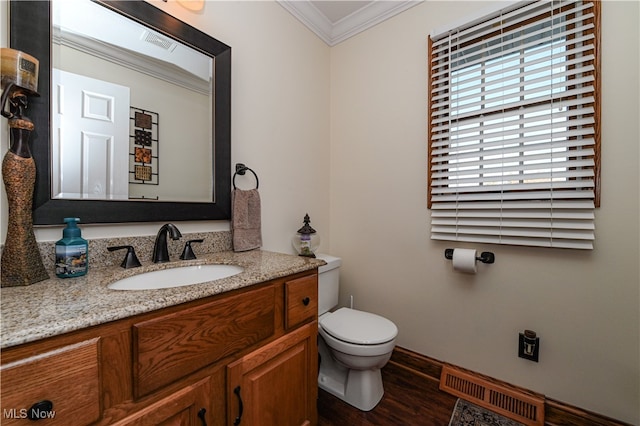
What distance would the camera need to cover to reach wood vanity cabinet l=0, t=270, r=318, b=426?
1.81 feet

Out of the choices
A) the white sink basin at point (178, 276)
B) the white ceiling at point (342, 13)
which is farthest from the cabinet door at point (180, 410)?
the white ceiling at point (342, 13)

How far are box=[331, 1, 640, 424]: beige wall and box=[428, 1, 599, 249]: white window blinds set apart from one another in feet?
0.24

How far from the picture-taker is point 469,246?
1.63 m

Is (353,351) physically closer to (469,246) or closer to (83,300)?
(469,246)

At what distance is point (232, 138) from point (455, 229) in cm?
141

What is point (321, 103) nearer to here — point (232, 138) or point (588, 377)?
point (232, 138)

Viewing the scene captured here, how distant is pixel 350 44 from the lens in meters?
2.11

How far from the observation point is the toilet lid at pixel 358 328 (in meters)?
1.43

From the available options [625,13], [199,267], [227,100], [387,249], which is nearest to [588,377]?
[387,249]

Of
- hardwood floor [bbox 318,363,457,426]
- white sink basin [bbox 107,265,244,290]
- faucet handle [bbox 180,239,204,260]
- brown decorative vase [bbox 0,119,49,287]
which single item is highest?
brown decorative vase [bbox 0,119,49,287]

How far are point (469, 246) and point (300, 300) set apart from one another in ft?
3.61

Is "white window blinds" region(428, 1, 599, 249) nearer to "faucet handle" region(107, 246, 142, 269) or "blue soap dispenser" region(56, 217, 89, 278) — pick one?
"faucet handle" region(107, 246, 142, 269)

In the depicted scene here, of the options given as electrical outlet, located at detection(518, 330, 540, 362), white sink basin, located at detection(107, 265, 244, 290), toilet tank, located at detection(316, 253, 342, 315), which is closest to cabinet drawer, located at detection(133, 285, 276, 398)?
white sink basin, located at detection(107, 265, 244, 290)

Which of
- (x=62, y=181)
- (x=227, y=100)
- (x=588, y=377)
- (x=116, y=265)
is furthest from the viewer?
→ (x=227, y=100)
